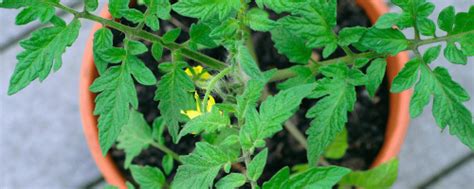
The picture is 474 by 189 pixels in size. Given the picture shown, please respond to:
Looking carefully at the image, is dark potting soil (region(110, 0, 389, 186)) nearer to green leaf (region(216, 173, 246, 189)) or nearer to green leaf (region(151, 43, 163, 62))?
green leaf (region(151, 43, 163, 62))

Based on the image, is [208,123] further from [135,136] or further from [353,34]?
[135,136]

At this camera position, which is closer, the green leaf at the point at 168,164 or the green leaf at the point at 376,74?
the green leaf at the point at 376,74

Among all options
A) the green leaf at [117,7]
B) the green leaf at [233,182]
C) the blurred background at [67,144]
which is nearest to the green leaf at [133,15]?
the green leaf at [117,7]

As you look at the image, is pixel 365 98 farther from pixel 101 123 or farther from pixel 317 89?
pixel 101 123

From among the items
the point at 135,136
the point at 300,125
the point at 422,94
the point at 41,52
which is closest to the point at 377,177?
the point at 300,125

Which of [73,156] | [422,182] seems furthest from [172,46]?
[422,182]

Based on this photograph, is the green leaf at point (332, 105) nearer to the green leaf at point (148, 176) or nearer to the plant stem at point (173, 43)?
the plant stem at point (173, 43)
